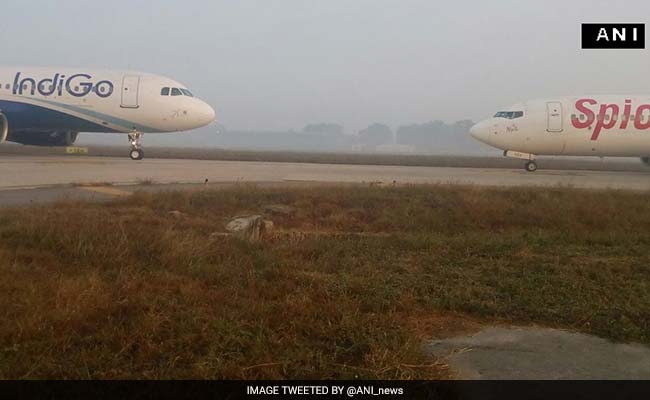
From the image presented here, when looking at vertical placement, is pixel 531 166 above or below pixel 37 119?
below

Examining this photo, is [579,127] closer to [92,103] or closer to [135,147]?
[135,147]

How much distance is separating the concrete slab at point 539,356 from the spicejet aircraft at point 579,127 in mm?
18393

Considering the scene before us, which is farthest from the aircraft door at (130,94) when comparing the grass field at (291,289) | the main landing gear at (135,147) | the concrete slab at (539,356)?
the concrete slab at (539,356)

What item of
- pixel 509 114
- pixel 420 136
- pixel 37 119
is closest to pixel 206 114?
pixel 37 119

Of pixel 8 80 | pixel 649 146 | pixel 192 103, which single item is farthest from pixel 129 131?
pixel 649 146

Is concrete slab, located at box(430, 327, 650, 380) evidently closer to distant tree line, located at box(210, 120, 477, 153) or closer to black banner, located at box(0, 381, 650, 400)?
black banner, located at box(0, 381, 650, 400)

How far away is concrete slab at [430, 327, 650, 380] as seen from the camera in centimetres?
298

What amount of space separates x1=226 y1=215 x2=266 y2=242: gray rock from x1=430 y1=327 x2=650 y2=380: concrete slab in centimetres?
371

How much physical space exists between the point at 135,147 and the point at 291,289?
19.7 m

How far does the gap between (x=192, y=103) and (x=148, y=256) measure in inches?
725

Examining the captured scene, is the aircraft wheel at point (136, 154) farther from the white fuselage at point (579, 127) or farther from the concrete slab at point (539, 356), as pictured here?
the concrete slab at point (539, 356)

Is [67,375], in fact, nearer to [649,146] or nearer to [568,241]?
[568,241]

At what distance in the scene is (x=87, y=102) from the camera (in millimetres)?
21047

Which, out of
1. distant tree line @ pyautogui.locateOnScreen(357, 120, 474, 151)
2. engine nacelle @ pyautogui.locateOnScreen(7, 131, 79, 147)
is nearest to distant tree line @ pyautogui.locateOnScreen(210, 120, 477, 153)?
distant tree line @ pyautogui.locateOnScreen(357, 120, 474, 151)
